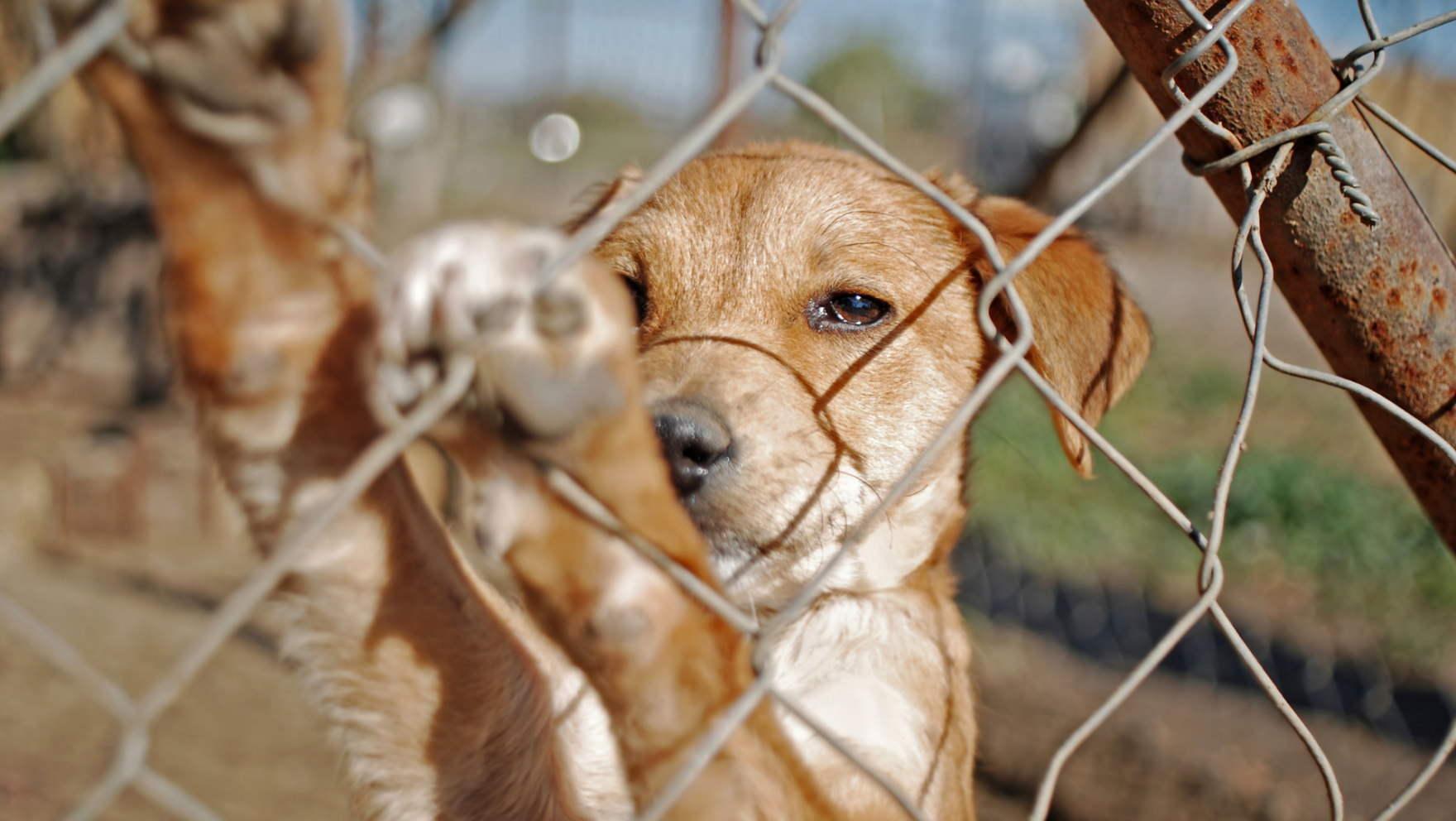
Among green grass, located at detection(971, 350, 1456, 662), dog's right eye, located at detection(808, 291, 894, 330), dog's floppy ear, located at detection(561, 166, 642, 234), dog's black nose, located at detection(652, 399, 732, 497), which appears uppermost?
dog's floppy ear, located at detection(561, 166, 642, 234)

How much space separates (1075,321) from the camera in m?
2.07

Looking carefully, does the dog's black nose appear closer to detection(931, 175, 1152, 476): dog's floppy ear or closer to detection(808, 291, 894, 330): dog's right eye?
detection(808, 291, 894, 330): dog's right eye

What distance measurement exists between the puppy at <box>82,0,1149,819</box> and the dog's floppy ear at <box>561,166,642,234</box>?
0.8 inches

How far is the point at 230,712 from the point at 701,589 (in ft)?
13.3

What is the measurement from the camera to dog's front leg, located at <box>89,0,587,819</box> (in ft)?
2.64

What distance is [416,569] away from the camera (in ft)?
4.32

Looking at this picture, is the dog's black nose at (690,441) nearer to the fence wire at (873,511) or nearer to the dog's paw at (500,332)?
the fence wire at (873,511)

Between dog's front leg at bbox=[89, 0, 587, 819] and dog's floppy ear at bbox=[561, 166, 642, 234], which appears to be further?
dog's floppy ear at bbox=[561, 166, 642, 234]

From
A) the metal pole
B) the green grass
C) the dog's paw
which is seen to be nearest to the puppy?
the dog's paw

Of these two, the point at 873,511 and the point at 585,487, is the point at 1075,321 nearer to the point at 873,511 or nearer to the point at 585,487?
the point at 873,511

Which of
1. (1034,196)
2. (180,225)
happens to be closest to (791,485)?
(180,225)

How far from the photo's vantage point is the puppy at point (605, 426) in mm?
853

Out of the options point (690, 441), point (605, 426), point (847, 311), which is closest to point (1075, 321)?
point (847, 311)

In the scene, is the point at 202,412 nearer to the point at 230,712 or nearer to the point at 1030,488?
the point at 230,712
